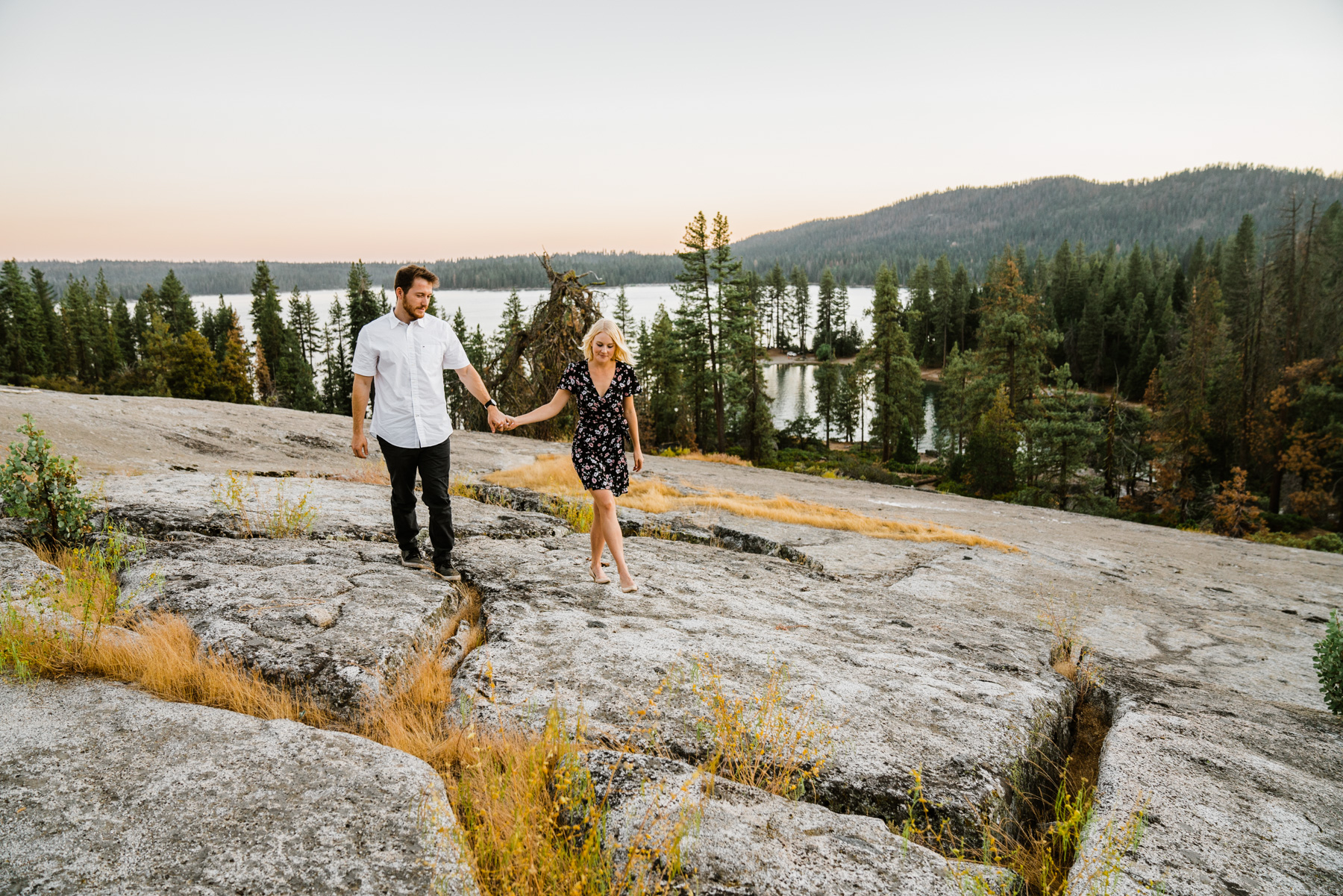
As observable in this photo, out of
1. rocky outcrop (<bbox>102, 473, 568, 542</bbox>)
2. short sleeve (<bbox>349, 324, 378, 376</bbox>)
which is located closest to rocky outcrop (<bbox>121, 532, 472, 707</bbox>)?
rocky outcrop (<bbox>102, 473, 568, 542</bbox>)

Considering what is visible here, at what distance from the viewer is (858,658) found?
15.2 ft

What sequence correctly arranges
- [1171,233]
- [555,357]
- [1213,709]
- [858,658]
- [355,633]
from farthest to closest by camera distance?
[1171,233]
[555,357]
[858,658]
[1213,709]
[355,633]

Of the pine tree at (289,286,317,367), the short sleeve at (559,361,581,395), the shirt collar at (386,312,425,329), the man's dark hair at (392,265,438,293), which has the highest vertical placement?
the pine tree at (289,286,317,367)

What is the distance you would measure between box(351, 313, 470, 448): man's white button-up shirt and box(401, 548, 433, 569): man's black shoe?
1022mm

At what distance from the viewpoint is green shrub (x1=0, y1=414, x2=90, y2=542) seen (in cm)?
511

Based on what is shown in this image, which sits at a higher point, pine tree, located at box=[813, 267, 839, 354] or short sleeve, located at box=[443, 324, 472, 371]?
pine tree, located at box=[813, 267, 839, 354]

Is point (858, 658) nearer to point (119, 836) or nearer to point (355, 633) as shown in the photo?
point (355, 633)

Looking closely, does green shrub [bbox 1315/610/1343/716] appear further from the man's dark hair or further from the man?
the man's dark hair

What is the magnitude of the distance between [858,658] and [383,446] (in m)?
3.92

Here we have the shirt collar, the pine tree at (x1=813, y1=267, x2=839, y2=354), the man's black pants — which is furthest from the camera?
the pine tree at (x1=813, y1=267, x2=839, y2=354)

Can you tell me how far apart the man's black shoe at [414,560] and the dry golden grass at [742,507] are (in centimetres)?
380

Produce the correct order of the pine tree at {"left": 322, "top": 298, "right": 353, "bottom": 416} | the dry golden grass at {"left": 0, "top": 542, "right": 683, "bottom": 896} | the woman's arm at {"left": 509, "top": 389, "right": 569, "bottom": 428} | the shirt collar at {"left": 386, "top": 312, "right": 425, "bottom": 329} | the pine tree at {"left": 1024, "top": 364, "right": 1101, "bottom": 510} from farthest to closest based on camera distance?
the pine tree at {"left": 322, "top": 298, "right": 353, "bottom": 416}
the pine tree at {"left": 1024, "top": 364, "right": 1101, "bottom": 510}
the woman's arm at {"left": 509, "top": 389, "right": 569, "bottom": 428}
the shirt collar at {"left": 386, "top": 312, "right": 425, "bottom": 329}
the dry golden grass at {"left": 0, "top": 542, "right": 683, "bottom": 896}

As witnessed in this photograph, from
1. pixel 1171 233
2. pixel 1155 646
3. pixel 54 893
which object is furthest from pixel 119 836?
pixel 1171 233

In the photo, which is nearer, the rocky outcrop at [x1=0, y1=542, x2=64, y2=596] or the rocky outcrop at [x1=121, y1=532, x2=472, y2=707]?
the rocky outcrop at [x1=121, y1=532, x2=472, y2=707]
